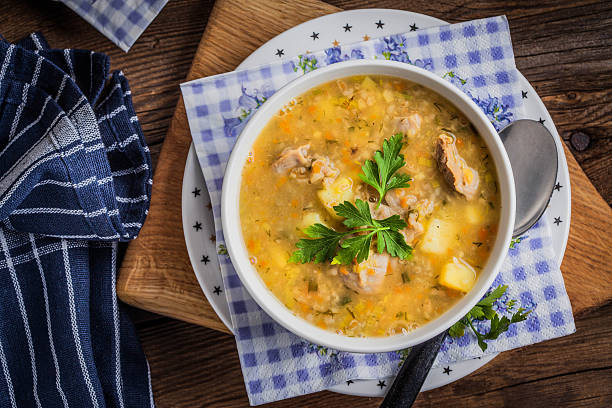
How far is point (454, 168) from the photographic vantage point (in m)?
1.80

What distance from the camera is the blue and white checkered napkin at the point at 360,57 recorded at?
2117mm

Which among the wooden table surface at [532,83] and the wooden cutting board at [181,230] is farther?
the wooden table surface at [532,83]

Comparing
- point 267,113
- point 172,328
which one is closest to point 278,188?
point 267,113

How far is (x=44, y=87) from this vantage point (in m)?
2.33

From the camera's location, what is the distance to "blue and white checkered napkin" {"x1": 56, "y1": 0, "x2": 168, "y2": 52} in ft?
8.19

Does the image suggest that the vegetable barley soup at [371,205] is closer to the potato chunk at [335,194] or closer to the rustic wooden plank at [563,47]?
the potato chunk at [335,194]

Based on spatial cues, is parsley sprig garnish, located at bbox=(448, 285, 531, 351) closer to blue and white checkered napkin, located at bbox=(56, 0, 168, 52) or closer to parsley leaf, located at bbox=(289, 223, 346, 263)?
parsley leaf, located at bbox=(289, 223, 346, 263)

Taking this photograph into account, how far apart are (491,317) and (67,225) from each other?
1761 mm

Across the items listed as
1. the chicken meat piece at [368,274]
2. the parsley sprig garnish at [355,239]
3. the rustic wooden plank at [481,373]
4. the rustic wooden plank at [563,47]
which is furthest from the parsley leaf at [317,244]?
the rustic wooden plank at [563,47]

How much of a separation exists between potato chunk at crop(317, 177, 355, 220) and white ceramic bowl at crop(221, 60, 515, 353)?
315 mm

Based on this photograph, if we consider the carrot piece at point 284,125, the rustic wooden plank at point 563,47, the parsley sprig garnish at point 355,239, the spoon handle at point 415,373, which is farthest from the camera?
the rustic wooden plank at point 563,47

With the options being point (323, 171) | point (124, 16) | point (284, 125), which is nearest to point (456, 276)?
point (323, 171)

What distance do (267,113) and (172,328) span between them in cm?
126

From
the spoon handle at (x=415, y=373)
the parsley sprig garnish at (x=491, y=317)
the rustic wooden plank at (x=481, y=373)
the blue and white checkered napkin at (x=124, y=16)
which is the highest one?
the blue and white checkered napkin at (x=124, y=16)
